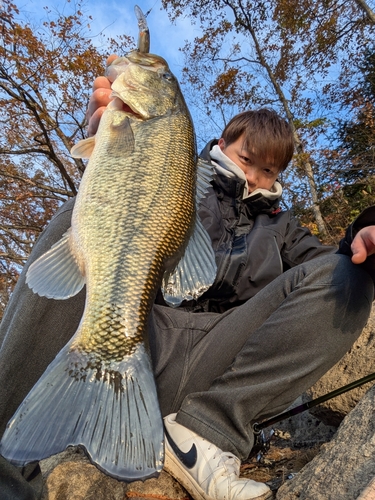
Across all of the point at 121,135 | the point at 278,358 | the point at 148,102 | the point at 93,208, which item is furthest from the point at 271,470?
the point at 148,102

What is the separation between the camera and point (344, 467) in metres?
1.38

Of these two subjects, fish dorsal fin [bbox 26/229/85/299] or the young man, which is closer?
fish dorsal fin [bbox 26/229/85/299]

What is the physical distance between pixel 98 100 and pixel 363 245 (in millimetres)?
1614

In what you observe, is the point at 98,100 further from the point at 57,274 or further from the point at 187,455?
the point at 187,455

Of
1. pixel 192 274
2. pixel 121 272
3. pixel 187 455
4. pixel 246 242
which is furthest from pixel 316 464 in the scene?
pixel 246 242

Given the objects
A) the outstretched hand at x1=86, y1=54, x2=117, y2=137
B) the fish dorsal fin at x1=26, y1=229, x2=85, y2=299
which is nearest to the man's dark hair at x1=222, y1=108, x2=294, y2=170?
the outstretched hand at x1=86, y1=54, x2=117, y2=137

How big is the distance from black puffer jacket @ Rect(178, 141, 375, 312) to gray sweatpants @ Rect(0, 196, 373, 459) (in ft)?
0.97

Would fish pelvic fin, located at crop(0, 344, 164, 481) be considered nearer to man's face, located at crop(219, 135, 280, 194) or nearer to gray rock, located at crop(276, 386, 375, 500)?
gray rock, located at crop(276, 386, 375, 500)

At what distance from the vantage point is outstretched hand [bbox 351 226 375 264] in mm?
1721

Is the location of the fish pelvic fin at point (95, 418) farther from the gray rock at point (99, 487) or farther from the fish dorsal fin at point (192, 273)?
the gray rock at point (99, 487)

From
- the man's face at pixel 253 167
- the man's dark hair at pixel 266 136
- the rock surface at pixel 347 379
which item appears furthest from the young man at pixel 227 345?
the man's dark hair at pixel 266 136

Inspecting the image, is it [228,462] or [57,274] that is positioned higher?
[57,274]

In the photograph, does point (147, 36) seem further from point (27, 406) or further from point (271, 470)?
point (271, 470)

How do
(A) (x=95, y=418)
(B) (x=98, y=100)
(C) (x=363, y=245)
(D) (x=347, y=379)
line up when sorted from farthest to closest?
(D) (x=347, y=379) → (B) (x=98, y=100) → (C) (x=363, y=245) → (A) (x=95, y=418)
